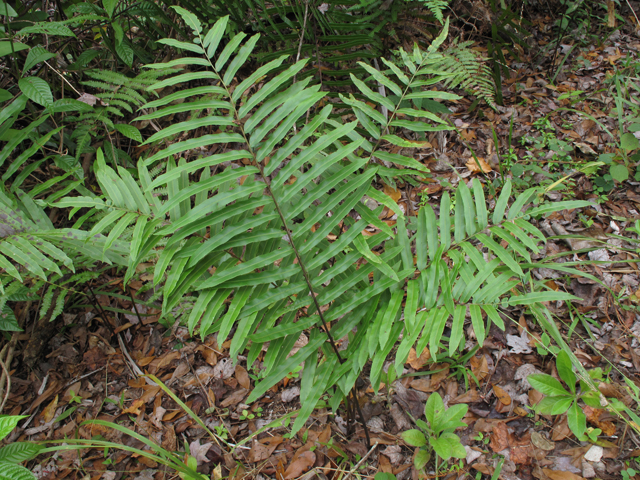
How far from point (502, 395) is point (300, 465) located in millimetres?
909

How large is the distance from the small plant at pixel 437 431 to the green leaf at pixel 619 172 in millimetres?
1640

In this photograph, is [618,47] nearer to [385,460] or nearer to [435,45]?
[435,45]

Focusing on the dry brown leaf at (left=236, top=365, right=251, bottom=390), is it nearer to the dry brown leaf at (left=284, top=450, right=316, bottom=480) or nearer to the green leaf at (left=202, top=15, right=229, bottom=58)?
the dry brown leaf at (left=284, top=450, right=316, bottom=480)

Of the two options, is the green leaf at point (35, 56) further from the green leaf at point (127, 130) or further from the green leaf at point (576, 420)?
the green leaf at point (576, 420)

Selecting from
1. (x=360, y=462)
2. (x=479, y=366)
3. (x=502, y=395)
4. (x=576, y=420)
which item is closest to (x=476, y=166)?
(x=479, y=366)

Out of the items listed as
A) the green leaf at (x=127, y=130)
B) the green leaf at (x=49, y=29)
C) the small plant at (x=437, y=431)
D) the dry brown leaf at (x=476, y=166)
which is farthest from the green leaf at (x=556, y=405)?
the green leaf at (x=49, y=29)

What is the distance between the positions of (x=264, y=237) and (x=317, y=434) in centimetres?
100

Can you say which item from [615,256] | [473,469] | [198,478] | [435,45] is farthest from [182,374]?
[615,256]

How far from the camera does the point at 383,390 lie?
1.81m

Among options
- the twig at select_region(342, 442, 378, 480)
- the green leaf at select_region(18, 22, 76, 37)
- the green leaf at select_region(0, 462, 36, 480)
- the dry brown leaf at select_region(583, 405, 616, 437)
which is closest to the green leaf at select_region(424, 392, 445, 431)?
the twig at select_region(342, 442, 378, 480)

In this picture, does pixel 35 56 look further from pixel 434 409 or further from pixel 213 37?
pixel 434 409

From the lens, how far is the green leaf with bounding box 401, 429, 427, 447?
4.80 ft

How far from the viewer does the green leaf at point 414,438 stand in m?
1.46

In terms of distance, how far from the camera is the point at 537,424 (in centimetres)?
163
